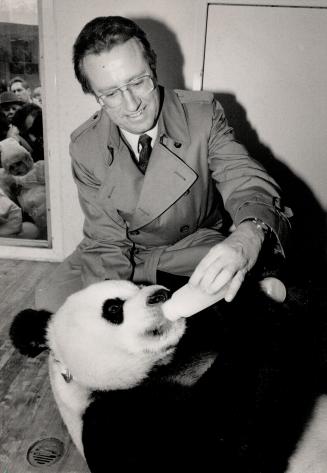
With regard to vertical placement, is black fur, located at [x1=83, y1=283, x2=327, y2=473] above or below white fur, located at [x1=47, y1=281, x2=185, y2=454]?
below

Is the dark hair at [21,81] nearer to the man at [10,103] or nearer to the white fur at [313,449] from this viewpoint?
the man at [10,103]

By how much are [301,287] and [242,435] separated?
2.31 feet

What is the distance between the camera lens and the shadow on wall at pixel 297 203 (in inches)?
105

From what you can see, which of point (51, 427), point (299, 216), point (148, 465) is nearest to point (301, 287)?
point (148, 465)

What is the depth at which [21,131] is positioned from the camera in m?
2.67

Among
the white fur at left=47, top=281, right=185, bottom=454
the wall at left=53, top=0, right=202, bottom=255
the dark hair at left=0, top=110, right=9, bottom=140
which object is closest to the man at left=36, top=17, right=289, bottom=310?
the white fur at left=47, top=281, right=185, bottom=454

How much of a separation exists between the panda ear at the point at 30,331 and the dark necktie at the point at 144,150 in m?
0.65

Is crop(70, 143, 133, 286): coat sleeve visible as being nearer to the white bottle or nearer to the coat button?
the coat button

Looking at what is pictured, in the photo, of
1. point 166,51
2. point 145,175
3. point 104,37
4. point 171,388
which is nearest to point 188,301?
point 171,388

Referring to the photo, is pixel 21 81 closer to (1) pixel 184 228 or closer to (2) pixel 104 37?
(2) pixel 104 37

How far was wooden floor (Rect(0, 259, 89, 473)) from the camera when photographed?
Result: 1339 mm

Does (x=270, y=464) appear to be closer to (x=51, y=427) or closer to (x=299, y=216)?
(x=51, y=427)

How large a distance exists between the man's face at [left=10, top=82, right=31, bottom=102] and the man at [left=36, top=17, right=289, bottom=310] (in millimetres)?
1148

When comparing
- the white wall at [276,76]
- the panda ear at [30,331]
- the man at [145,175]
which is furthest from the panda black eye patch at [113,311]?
the white wall at [276,76]
